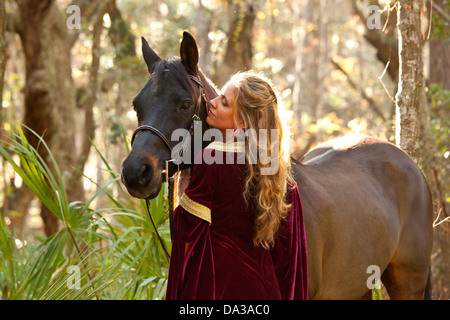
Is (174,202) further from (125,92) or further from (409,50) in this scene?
(125,92)

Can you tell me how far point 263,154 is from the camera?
2.78 metres

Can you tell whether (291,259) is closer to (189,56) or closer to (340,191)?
(340,191)

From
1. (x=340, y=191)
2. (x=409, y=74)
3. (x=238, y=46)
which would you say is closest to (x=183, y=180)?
(x=340, y=191)

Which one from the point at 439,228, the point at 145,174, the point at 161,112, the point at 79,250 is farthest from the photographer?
the point at 439,228

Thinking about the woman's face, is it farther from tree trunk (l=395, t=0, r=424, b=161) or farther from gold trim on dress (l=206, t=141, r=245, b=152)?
tree trunk (l=395, t=0, r=424, b=161)

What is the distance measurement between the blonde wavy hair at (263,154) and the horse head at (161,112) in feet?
1.11

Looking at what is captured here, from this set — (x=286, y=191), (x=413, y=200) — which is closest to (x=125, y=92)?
(x=413, y=200)

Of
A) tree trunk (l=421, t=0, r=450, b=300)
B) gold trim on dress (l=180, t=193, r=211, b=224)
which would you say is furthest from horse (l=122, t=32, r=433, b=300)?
tree trunk (l=421, t=0, r=450, b=300)

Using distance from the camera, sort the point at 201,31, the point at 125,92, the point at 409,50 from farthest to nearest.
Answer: the point at 125,92, the point at 201,31, the point at 409,50

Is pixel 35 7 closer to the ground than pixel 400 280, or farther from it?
farther from it

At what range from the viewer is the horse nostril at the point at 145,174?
9.04 feet

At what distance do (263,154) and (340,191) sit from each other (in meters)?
1.24

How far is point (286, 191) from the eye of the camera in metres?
3.01

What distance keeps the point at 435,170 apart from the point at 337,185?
2.05 metres
